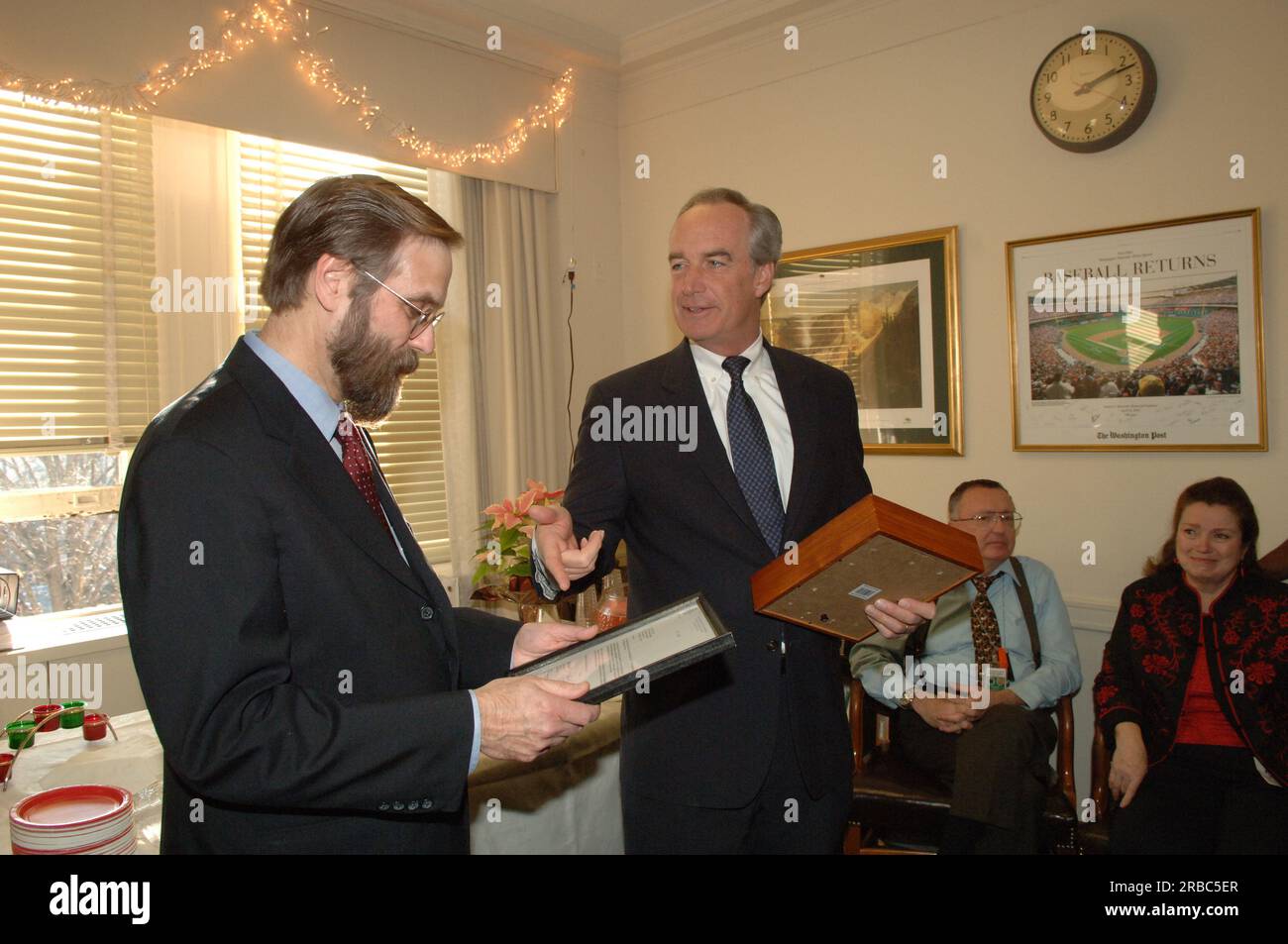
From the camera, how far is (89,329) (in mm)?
3568

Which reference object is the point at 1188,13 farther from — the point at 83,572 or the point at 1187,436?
the point at 83,572

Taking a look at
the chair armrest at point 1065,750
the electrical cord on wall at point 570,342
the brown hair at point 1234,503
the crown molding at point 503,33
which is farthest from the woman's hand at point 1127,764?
the crown molding at point 503,33

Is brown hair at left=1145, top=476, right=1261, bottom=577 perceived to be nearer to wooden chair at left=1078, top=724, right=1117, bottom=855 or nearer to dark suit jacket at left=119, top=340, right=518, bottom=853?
wooden chair at left=1078, top=724, right=1117, bottom=855

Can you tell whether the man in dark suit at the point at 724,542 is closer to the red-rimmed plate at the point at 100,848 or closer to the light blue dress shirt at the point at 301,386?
the light blue dress shirt at the point at 301,386

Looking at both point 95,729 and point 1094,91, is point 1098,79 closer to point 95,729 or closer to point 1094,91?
point 1094,91

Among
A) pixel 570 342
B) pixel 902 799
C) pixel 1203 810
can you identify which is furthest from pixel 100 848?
pixel 570 342

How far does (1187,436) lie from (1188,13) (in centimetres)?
154

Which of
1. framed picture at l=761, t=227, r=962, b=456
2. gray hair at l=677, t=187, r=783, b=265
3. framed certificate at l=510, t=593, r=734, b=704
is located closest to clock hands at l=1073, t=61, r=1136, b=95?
framed picture at l=761, t=227, r=962, b=456

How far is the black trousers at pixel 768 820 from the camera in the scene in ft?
6.40

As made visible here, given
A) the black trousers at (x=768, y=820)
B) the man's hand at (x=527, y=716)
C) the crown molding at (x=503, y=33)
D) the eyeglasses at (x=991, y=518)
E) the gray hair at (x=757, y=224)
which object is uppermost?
the crown molding at (x=503, y=33)

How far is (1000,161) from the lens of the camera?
3.84m

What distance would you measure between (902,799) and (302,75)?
3727 mm

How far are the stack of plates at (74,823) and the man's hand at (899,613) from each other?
142cm
